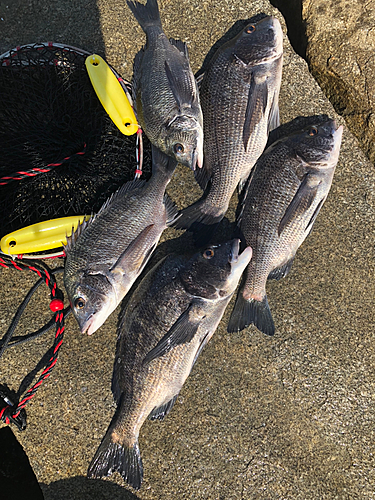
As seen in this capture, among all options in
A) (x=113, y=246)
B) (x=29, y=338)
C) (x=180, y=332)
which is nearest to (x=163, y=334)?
(x=180, y=332)

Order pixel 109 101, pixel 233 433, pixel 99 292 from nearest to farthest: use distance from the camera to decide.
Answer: pixel 99 292
pixel 109 101
pixel 233 433

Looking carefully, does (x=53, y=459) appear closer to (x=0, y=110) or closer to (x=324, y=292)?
(x=324, y=292)

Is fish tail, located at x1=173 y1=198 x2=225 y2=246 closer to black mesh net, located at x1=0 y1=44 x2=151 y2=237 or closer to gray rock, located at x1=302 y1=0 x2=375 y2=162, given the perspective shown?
black mesh net, located at x1=0 y1=44 x2=151 y2=237

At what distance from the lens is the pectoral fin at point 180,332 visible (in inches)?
91.7

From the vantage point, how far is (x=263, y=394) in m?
2.69

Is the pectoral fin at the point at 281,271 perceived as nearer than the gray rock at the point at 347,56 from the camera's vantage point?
Yes

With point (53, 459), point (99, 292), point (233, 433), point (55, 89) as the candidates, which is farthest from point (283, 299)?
point (55, 89)

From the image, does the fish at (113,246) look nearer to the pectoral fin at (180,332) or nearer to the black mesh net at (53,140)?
the black mesh net at (53,140)

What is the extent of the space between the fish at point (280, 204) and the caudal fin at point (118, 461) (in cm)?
116

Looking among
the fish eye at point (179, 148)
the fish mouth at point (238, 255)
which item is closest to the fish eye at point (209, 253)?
the fish mouth at point (238, 255)

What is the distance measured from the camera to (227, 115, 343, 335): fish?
251 cm

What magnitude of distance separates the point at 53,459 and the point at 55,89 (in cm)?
286

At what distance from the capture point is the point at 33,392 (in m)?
2.66

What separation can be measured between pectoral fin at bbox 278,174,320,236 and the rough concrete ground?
0.42 meters
